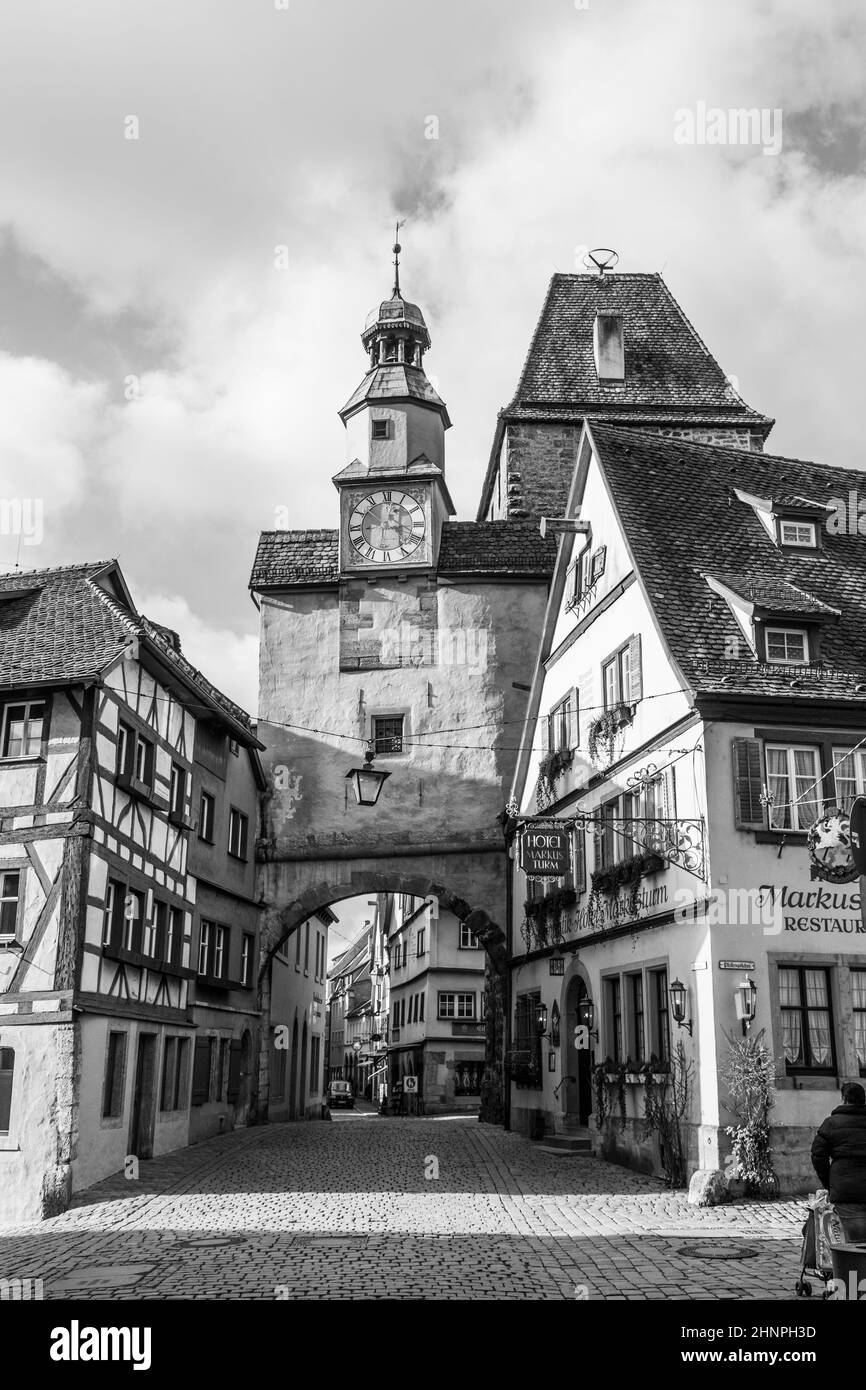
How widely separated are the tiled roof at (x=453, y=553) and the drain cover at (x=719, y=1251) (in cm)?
2035

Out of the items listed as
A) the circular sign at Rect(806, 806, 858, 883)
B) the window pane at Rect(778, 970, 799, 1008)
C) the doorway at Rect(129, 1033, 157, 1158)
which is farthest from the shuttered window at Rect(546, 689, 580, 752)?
the circular sign at Rect(806, 806, 858, 883)

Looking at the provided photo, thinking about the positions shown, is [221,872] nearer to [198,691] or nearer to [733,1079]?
[198,691]

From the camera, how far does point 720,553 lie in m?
20.5

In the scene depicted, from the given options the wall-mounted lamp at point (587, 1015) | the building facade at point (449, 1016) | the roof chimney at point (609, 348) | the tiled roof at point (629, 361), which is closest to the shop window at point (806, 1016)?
the wall-mounted lamp at point (587, 1015)

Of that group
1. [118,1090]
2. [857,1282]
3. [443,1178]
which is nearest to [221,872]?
[118,1090]

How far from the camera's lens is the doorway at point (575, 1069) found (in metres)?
23.0

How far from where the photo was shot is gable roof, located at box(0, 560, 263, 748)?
1819cm

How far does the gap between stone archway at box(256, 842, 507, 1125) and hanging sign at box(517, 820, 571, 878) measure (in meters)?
10.5

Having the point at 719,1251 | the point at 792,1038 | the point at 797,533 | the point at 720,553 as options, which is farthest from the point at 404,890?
the point at 719,1251

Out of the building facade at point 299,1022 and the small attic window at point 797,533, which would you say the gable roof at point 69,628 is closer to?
the small attic window at point 797,533

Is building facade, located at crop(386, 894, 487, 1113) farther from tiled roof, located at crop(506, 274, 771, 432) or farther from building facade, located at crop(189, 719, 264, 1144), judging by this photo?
tiled roof, located at crop(506, 274, 771, 432)

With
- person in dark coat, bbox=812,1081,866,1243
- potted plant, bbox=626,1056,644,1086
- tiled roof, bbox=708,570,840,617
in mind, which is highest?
tiled roof, bbox=708,570,840,617

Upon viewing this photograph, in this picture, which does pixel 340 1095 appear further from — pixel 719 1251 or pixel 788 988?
pixel 719 1251

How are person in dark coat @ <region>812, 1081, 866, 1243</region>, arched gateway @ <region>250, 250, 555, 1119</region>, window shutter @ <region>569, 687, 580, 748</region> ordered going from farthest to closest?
arched gateway @ <region>250, 250, 555, 1119</region>
window shutter @ <region>569, 687, 580, 748</region>
person in dark coat @ <region>812, 1081, 866, 1243</region>
